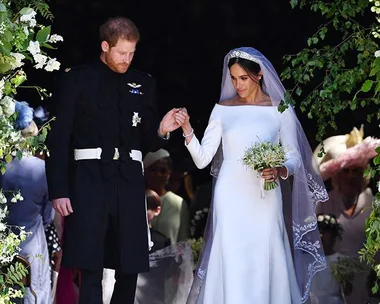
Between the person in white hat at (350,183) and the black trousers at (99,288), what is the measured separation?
3.20m

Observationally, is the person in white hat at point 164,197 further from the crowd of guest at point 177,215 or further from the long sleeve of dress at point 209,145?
the long sleeve of dress at point 209,145

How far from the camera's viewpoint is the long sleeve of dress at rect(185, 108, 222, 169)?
7.69 meters

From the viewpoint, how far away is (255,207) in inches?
304

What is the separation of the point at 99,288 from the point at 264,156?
130cm

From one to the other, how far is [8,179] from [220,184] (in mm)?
1724

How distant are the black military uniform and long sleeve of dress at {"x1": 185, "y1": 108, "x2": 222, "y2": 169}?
1.24 ft

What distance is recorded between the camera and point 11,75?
6.07 metres

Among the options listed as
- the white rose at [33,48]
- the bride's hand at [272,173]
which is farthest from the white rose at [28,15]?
the bride's hand at [272,173]

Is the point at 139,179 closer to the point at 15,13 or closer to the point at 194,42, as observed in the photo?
the point at 15,13

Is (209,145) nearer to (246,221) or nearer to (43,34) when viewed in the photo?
(246,221)

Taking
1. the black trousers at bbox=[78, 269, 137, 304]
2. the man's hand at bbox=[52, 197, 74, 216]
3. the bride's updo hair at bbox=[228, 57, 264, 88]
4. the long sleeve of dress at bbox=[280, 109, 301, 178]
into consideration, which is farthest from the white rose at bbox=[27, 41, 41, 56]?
the long sleeve of dress at bbox=[280, 109, 301, 178]

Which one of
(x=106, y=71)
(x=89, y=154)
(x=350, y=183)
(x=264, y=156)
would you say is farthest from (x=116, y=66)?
(x=350, y=183)

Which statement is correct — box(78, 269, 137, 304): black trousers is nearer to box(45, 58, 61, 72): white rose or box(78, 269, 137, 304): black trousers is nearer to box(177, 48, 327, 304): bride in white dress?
box(177, 48, 327, 304): bride in white dress

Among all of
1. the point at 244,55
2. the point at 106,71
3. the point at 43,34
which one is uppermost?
the point at 244,55
